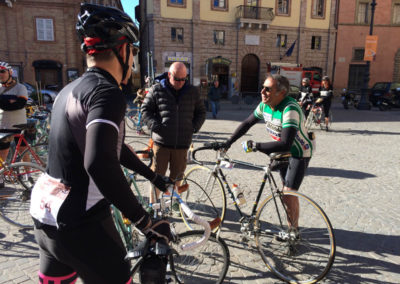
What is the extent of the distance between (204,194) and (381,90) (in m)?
19.9

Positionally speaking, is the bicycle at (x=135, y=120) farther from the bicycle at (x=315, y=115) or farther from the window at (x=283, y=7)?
the window at (x=283, y=7)

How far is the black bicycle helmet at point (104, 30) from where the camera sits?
4.45 ft

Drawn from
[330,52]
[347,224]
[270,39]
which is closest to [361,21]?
[330,52]

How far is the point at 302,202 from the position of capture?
272cm

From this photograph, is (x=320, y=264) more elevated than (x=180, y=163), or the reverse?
(x=180, y=163)

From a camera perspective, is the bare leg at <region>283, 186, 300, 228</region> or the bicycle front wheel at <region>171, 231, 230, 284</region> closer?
the bicycle front wheel at <region>171, 231, 230, 284</region>

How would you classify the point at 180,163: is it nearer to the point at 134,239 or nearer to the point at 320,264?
the point at 134,239

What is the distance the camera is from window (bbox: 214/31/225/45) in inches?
1071

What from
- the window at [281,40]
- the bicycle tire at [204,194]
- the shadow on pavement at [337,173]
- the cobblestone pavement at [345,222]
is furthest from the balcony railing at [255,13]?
the bicycle tire at [204,194]

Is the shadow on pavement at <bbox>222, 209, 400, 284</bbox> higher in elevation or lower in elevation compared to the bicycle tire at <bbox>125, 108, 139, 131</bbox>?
lower

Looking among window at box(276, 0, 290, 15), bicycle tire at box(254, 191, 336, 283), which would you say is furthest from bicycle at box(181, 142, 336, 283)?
window at box(276, 0, 290, 15)

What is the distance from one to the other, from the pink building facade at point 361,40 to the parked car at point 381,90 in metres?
10.7

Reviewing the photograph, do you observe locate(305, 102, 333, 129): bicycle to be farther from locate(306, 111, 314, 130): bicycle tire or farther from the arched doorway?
the arched doorway

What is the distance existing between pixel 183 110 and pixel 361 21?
108 ft
